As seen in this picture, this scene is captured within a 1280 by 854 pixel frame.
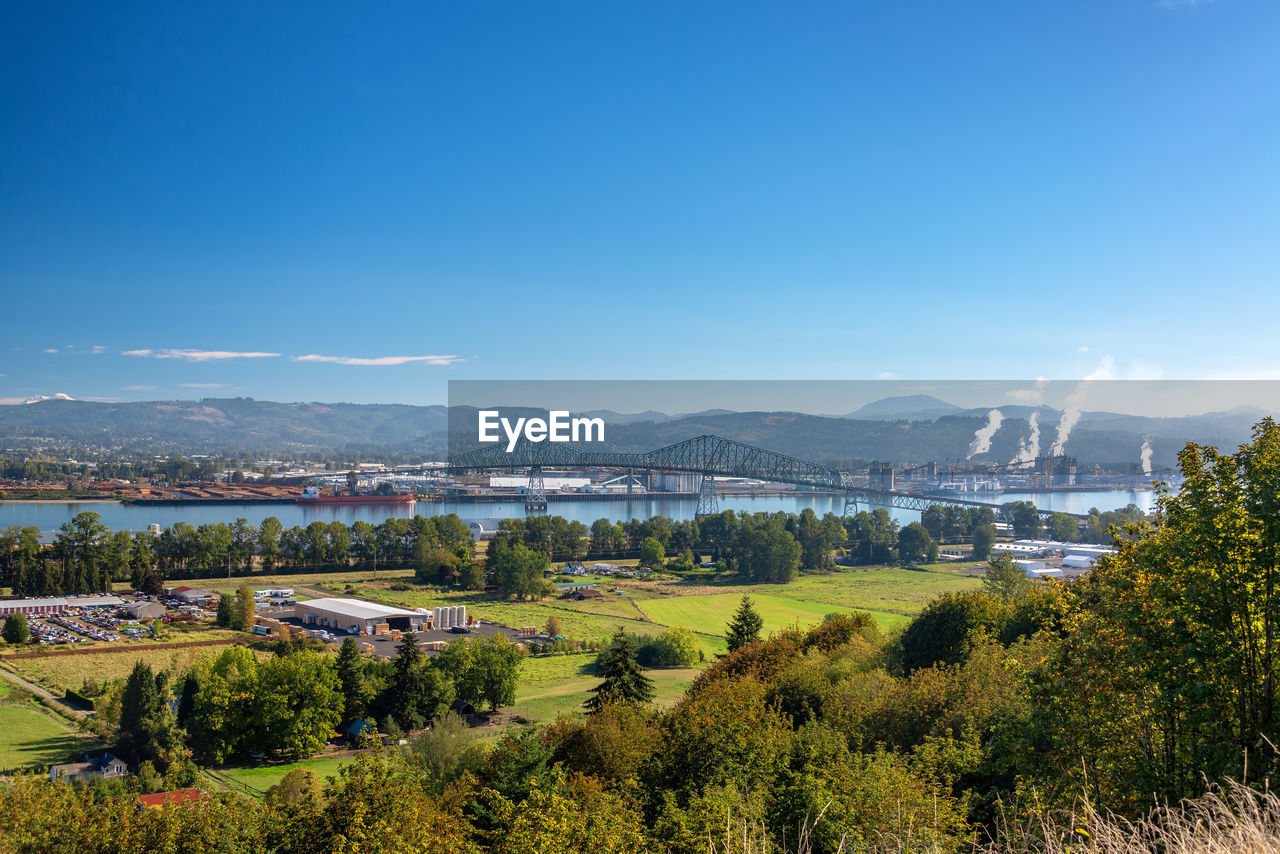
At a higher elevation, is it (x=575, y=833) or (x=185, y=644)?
(x=575, y=833)

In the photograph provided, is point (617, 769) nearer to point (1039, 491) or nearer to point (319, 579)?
point (319, 579)

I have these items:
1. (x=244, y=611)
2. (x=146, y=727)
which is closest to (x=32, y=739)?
(x=146, y=727)

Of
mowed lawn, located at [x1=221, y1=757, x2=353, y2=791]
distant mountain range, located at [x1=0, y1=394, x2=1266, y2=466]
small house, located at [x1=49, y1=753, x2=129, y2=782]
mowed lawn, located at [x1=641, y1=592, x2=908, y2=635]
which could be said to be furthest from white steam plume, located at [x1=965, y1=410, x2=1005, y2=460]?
small house, located at [x1=49, y1=753, x2=129, y2=782]

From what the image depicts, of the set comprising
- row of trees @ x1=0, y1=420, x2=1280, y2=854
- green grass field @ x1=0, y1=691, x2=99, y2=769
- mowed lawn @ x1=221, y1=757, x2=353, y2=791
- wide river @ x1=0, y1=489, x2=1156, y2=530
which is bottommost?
wide river @ x1=0, y1=489, x2=1156, y2=530

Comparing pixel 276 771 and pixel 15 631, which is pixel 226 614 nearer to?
pixel 15 631

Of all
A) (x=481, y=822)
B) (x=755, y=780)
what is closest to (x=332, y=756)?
(x=481, y=822)

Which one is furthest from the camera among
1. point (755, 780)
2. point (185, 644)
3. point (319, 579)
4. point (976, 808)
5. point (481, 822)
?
point (319, 579)

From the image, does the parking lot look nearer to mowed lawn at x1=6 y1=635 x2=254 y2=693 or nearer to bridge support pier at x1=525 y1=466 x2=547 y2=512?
mowed lawn at x1=6 y1=635 x2=254 y2=693
